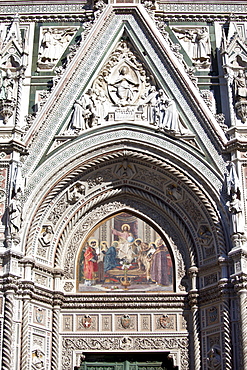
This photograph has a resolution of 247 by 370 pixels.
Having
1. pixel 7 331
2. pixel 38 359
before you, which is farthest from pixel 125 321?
pixel 7 331

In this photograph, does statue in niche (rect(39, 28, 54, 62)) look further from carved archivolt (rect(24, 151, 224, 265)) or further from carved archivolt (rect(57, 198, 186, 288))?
carved archivolt (rect(57, 198, 186, 288))

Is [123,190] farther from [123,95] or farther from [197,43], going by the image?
[197,43]

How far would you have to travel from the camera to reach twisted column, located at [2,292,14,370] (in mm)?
14180

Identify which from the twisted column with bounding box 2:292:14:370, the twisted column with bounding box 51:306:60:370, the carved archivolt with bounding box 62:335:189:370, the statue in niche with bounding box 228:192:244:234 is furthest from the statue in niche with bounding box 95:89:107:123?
the carved archivolt with bounding box 62:335:189:370

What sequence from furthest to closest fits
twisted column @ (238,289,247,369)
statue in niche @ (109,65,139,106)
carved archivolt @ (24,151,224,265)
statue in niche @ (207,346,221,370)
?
statue in niche @ (109,65,139,106)
carved archivolt @ (24,151,224,265)
statue in niche @ (207,346,221,370)
twisted column @ (238,289,247,369)

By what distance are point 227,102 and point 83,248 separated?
441 centimetres

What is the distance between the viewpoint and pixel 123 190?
16.7 m

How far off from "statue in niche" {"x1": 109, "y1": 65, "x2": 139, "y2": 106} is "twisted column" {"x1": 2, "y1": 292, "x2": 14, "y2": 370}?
493 centimetres

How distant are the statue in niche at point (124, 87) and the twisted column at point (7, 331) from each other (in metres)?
4.93

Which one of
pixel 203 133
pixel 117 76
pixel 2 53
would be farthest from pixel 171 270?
pixel 2 53

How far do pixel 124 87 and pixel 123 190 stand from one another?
2.26 meters

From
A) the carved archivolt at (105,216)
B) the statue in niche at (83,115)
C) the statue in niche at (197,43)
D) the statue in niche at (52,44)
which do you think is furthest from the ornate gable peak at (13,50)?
the carved archivolt at (105,216)

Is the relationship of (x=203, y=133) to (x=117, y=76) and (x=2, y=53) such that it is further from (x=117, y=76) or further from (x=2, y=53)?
(x=2, y=53)

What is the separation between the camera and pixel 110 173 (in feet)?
54.4
